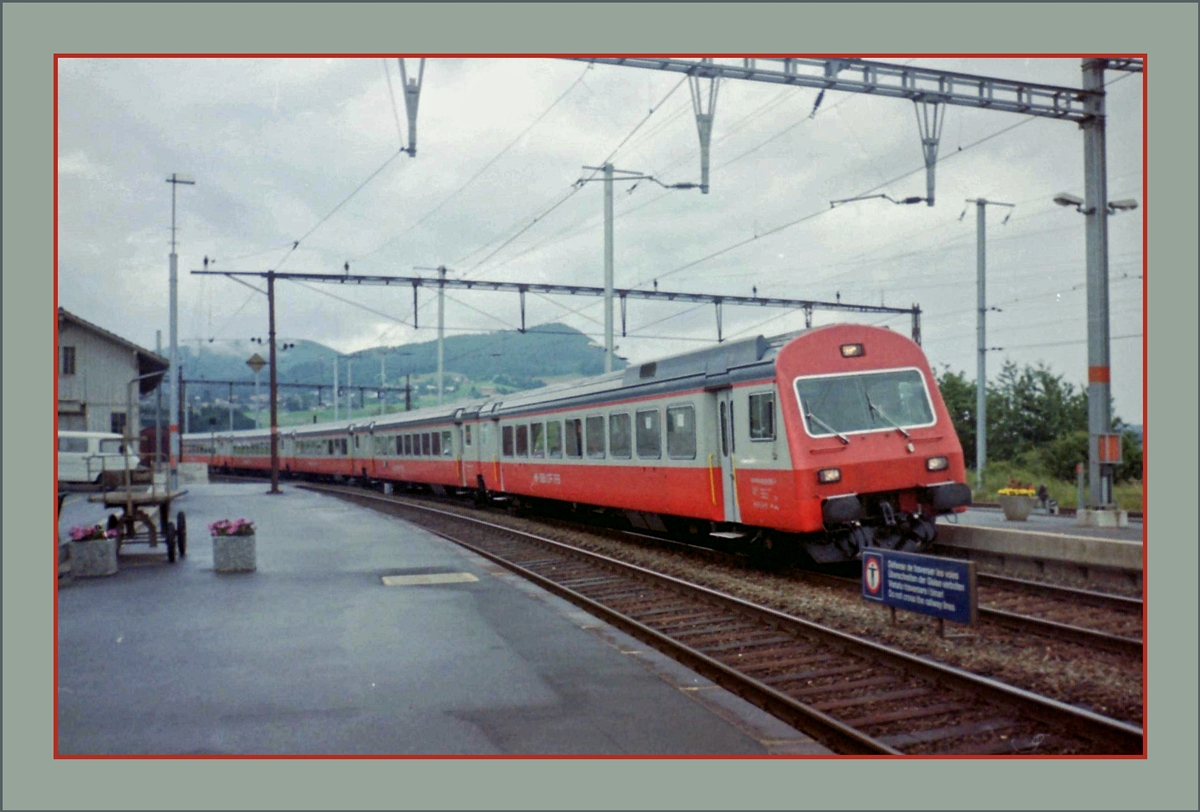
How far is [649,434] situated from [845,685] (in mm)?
Result: 8784

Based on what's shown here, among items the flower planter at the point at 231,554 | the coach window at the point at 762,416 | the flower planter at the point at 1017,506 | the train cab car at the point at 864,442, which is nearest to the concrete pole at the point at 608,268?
the flower planter at the point at 1017,506

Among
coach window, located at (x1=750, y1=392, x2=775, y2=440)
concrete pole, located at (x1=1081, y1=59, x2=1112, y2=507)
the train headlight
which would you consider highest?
concrete pole, located at (x1=1081, y1=59, x2=1112, y2=507)

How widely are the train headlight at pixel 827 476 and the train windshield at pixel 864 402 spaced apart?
47cm

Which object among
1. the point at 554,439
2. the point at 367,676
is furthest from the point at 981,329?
the point at 367,676

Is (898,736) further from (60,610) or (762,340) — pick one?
(60,610)

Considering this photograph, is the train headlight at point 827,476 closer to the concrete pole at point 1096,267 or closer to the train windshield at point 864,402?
the train windshield at point 864,402

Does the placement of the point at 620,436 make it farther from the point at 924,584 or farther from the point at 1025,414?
the point at 1025,414

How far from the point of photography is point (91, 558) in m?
12.7

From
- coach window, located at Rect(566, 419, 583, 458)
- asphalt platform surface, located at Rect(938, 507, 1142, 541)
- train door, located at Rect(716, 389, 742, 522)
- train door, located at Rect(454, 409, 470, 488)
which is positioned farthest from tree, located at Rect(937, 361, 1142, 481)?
train door, located at Rect(716, 389, 742, 522)

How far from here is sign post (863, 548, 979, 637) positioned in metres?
8.18

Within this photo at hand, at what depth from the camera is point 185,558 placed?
14.9 metres

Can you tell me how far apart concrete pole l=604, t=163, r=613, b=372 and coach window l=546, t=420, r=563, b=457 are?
5.24 meters

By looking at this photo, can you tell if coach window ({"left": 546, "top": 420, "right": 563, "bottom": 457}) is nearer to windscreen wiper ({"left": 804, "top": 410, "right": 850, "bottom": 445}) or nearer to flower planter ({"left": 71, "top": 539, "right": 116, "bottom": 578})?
windscreen wiper ({"left": 804, "top": 410, "right": 850, "bottom": 445})

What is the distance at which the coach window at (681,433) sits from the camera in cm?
1465
